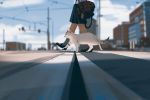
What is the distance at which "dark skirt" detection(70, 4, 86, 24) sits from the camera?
1211 cm

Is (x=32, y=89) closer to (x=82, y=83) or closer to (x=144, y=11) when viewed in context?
(x=82, y=83)

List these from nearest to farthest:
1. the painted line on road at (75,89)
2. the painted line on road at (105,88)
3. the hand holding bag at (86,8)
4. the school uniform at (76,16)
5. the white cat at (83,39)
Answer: the painted line on road at (105,88) < the painted line on road at (75,89) < the hand holding bag at (86,8) < the white cat at (83,39) < the school uniform at (76,16)

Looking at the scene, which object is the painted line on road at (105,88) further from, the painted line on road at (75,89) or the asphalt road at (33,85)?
the asphalt road at (33,85)

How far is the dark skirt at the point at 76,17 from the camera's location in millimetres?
12107

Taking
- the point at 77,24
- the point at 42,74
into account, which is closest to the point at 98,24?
the point at 77,24

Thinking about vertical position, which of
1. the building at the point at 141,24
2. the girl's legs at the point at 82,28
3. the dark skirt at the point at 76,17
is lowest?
the girl's legs at the point at 82,28

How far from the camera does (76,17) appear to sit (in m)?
12.6

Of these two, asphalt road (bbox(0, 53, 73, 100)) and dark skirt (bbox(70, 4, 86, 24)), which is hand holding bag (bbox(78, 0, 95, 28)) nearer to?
dark skirt (bbox(70, 4, 86, 24))

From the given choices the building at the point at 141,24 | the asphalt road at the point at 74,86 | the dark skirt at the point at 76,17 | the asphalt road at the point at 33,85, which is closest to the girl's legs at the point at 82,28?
the dark skirt at the point at 76,17

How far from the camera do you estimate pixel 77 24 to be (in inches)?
510

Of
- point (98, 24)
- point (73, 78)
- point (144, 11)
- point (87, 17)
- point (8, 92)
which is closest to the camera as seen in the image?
point (8, 92)

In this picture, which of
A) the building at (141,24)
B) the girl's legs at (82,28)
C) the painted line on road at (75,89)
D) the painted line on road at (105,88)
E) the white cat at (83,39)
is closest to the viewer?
the painted line on road at (105,88)

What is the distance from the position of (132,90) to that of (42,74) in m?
1.44

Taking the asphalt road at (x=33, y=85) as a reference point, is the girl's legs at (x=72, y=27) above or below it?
above
